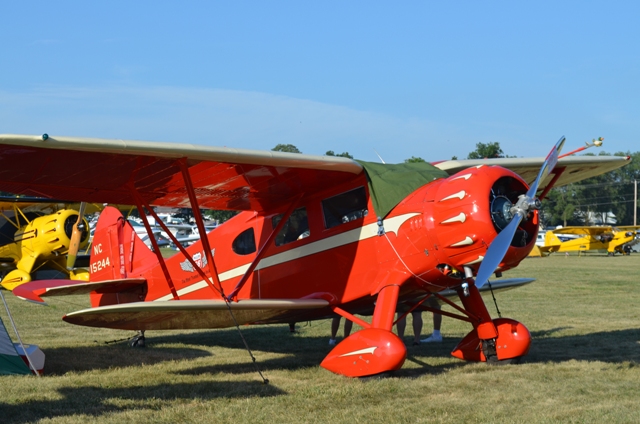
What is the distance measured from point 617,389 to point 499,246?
5.82 feet

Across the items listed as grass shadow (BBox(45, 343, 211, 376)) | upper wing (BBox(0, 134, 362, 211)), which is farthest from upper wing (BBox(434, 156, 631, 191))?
grass shadow (BBox(45, 343, 211, 376))

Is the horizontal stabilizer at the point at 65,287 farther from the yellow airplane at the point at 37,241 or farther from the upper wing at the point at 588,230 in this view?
the upper wing at the point at 588,230

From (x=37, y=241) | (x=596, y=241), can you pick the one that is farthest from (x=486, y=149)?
(x=37, y=241)

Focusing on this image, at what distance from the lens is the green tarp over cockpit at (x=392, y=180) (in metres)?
8.09

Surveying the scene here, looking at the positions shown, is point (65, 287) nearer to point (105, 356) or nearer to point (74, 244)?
point (105, 356)

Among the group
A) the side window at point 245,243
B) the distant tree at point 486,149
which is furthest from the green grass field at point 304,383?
the distant tree at point 486,149

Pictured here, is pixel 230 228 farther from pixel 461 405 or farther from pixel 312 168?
pixel 461 405

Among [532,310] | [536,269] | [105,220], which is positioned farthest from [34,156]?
[536,269]

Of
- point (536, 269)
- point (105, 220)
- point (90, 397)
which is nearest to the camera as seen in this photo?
point (90, 397)

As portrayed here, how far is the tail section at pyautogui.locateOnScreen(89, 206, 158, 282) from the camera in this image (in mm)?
11703

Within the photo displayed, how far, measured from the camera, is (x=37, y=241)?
22594mm

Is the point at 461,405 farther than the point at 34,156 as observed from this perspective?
No

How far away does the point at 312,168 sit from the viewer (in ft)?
26.2

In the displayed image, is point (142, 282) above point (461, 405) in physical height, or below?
above
